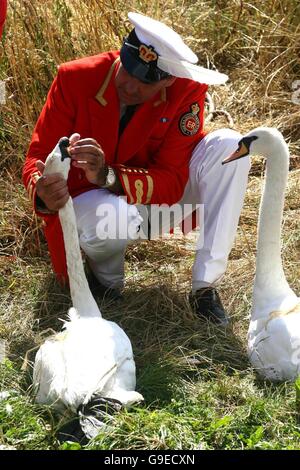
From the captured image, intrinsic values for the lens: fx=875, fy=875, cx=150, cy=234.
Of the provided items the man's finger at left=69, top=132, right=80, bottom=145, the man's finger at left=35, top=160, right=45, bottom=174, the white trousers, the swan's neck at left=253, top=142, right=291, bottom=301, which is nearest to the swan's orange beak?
the swan's neck at left=253, top=142, right=291, bottom=301

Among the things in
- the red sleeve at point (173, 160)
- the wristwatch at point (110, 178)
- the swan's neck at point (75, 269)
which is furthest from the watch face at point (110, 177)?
the swan's neck at point (75, 269)

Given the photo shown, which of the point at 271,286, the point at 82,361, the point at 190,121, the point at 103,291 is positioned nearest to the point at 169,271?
the point at 103,291

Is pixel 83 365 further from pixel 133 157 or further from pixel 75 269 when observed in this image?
pixel 133 157

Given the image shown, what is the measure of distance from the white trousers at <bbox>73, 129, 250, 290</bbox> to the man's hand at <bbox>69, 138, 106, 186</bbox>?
1.01 ft

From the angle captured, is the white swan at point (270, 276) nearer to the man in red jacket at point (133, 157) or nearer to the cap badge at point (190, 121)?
the man in red jacket at point (133, 157)

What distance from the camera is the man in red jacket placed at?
4.28 m

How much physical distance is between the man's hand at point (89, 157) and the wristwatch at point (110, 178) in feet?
0.23

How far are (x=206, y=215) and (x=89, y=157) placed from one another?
834mm

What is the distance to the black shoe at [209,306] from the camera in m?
4.36

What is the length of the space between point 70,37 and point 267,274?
2378mm

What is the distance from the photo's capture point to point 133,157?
4.49 meters

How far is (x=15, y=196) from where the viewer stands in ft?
17.1

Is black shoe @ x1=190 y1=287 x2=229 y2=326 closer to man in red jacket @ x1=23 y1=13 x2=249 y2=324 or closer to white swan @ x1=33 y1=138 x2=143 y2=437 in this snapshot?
man in red jacket @ x1=23 y1=13 x2=249 y2=324
